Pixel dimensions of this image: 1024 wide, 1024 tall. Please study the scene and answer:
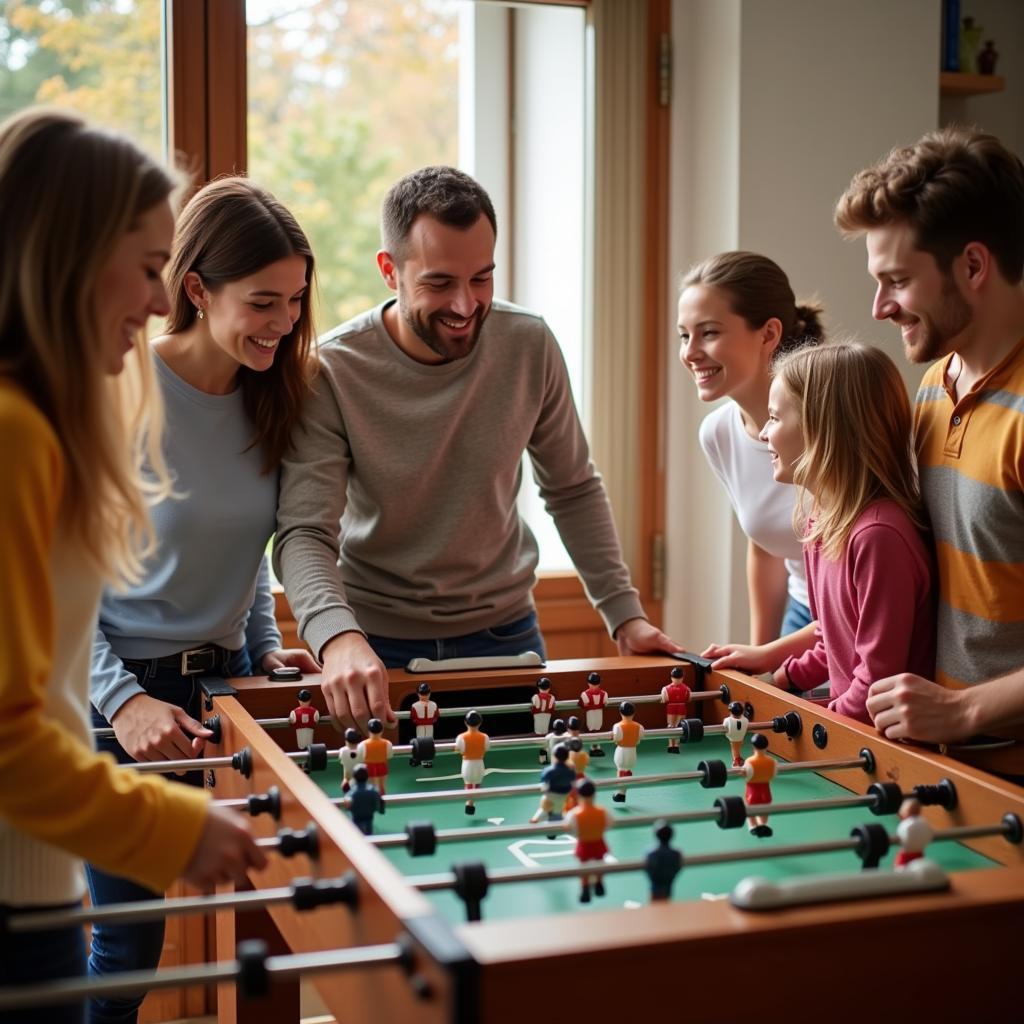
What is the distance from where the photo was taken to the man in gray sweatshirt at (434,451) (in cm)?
228

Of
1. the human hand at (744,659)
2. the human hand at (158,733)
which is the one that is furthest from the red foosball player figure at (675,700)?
the human hand at (158,733)

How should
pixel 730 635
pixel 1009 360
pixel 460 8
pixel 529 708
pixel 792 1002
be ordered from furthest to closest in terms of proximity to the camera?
pixel 460 8 → pixel 730 635 → pixel 529 708 → pixel 1009 360 → pixel 792 1002

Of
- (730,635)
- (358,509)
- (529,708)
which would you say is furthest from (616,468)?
(529,708)

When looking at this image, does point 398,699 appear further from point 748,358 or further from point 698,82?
point 698,82

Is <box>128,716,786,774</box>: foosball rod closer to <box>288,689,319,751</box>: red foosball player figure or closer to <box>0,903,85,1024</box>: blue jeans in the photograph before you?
<box>288,689,319,751</box>: red foosball player figure

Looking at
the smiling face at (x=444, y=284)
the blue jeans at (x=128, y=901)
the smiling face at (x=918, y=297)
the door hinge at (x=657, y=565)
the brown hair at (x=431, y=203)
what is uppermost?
the brown hair at (x=431, y=203)

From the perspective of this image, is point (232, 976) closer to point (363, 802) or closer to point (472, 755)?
point (363, 802)

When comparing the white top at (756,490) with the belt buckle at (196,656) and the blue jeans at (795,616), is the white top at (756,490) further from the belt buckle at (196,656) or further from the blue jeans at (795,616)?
the belt buckle at (196,656)

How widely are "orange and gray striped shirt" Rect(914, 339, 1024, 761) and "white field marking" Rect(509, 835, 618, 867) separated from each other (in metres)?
0.63

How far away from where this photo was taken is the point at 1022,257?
1.86m

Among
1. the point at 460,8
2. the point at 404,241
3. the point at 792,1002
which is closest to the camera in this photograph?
the point at 792,1002

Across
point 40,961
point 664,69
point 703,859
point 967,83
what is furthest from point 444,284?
point 967,83

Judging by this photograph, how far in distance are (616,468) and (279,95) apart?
152cm

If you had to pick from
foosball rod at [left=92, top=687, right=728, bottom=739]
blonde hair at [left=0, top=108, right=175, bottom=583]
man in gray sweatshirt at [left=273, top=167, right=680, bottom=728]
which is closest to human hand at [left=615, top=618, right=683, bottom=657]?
man in gray sweatshirt at [left=273, top=167, right=680, bottom=728]
